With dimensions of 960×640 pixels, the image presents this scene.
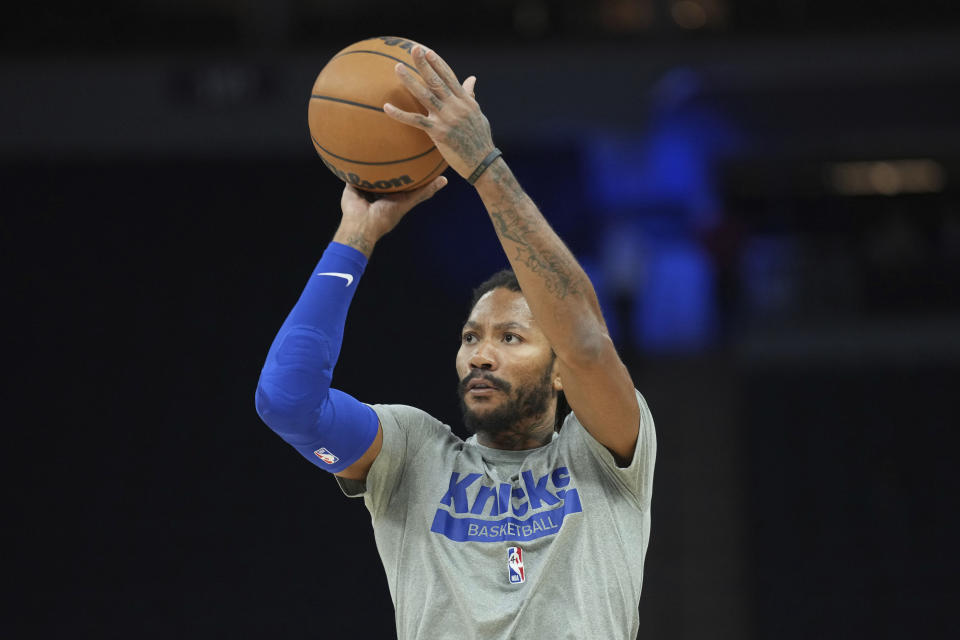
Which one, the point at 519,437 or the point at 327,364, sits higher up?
the point at 327,364

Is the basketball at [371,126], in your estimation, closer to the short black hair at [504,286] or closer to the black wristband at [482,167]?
the black wristband at [482,167]

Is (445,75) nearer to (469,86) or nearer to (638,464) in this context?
(469,86)

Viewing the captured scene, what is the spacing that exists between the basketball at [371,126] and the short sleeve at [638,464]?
2.60ft

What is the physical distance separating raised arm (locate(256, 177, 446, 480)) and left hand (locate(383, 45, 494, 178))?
0.33 meters

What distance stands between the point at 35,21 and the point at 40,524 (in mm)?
4054

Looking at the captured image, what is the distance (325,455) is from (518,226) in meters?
0.72

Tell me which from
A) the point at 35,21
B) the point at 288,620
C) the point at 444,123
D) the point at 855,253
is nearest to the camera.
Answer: the point at 444,123

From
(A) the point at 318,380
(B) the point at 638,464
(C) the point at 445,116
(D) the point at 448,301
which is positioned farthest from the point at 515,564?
(D) the point at 448,301

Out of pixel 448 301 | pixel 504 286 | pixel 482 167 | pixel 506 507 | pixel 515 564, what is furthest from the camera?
pixel 448 301

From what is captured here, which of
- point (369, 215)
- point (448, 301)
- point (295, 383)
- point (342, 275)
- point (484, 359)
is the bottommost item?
point (295, 383)

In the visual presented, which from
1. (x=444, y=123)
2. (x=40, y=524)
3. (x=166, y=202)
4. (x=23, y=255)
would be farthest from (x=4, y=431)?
(x=444, y=123)

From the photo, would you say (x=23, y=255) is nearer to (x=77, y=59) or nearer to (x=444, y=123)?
(x=77, y=59)

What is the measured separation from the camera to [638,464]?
287cm

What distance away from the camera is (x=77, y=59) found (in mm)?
9312
